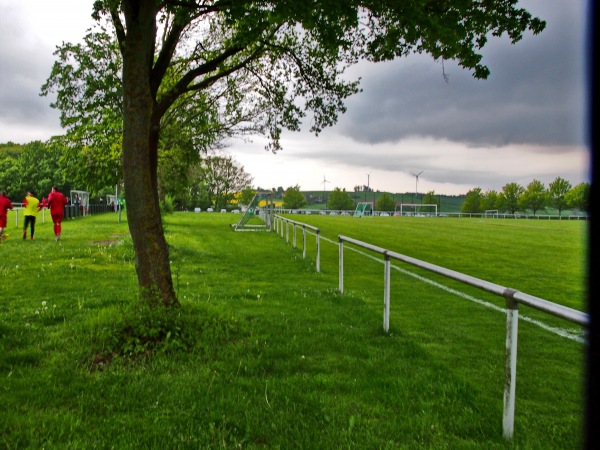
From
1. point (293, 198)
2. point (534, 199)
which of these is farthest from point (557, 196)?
point (293, 198)

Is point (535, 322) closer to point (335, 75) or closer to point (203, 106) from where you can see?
point (335, 75)

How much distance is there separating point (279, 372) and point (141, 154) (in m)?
2.96

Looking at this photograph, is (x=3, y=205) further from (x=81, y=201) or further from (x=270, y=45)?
(x=81, y=201)

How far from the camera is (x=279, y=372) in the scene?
4.54 m

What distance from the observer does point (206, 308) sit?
6184 millimetres

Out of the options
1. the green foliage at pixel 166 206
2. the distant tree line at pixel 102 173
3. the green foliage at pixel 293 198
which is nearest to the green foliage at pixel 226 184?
the distant tree line at pixel 102 173

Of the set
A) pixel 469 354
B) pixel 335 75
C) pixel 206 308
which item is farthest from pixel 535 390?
pixel 335 75

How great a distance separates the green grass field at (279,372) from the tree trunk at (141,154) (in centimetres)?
53

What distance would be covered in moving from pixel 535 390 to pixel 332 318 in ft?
9.98

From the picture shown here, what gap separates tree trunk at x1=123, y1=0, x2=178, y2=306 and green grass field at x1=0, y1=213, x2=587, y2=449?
0.53 meters

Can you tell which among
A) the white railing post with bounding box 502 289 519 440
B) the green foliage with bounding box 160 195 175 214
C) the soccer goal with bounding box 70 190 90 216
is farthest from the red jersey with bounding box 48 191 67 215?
the soccer goal with bounding box 70 190 90 216

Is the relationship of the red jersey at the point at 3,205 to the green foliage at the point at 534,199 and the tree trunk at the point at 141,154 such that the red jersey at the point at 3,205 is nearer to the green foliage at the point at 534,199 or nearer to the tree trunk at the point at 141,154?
the tree trunk at the point at 141,154

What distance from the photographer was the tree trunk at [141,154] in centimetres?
548

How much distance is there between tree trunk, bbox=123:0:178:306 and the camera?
18.0ft
